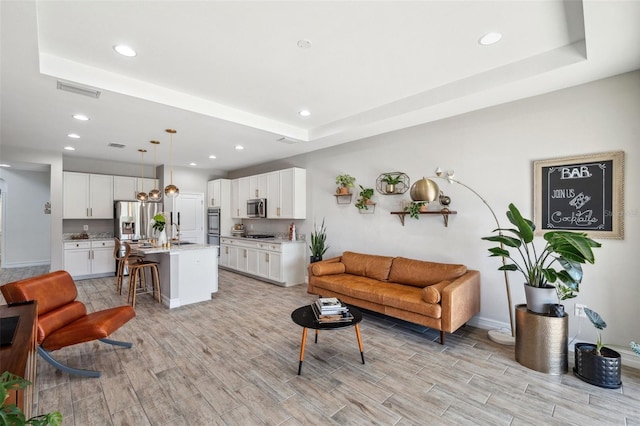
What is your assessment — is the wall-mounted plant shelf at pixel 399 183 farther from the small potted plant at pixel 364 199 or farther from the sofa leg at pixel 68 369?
the sofa leg at pixel 68 369

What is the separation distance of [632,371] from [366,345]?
2.34 meters

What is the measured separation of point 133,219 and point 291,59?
5.95m

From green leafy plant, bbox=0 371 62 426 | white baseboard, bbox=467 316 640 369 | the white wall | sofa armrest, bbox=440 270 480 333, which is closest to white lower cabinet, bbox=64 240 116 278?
the white wall

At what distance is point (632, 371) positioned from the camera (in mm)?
2643

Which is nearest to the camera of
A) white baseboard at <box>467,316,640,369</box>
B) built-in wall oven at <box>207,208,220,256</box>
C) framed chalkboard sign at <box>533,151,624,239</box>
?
white baseboard at <box>467,316,640,369</box>

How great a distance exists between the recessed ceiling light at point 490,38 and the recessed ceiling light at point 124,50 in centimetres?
298

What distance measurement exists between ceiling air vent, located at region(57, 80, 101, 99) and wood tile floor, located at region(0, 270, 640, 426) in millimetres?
2649

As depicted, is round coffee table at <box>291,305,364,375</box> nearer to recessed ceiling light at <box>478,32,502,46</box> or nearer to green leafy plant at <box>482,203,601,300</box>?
green leafy plant at <box>482,203,601,300</box>

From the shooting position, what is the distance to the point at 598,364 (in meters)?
2.44

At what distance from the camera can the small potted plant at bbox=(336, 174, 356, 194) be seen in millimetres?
5133

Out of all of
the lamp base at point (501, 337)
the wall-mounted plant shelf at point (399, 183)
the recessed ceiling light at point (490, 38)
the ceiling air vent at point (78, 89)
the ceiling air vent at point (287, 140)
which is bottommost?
the lamp base at point (501, 337)

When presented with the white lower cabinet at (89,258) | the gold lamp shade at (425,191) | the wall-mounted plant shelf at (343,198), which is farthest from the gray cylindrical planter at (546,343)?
the white lower cabinet at (89,258)

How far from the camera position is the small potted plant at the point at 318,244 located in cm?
548

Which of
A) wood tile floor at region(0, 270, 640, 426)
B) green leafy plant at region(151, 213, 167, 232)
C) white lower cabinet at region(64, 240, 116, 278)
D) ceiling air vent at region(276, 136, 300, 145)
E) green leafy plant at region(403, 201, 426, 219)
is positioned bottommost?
wood tile floor at region(0, 270, 640, 426)
